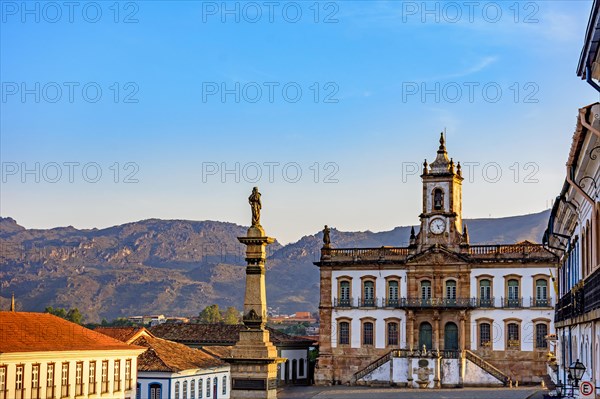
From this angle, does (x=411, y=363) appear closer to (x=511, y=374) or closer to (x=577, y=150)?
(x=511, y=374)

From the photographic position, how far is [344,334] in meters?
69.6

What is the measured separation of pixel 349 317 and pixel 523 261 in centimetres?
1161

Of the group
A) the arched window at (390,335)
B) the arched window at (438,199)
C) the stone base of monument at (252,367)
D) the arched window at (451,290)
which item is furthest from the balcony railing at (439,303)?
the stone base of monument at (252,367)

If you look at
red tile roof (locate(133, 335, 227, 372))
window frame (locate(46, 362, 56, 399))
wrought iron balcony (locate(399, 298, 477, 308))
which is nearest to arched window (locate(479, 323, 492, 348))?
wrought iron balcony (locate(399, 298, 477, 308))

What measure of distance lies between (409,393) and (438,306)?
7.82 meters

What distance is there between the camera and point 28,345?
41.8m

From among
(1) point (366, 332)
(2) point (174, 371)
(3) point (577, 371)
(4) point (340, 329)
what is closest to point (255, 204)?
(3) point (577, 371)

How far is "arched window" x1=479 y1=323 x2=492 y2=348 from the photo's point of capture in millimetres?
66344

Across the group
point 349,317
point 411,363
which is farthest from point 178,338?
point 411,363

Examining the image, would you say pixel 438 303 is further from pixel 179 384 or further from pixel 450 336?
pixel 179 384

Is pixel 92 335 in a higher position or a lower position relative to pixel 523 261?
lower

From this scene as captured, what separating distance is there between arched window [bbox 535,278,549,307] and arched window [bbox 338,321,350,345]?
12.1m

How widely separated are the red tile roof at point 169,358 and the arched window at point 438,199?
17.6 meters

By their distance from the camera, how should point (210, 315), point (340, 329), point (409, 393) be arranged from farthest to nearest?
point (210, 315)
point (340, 329)
point (409, 393)
